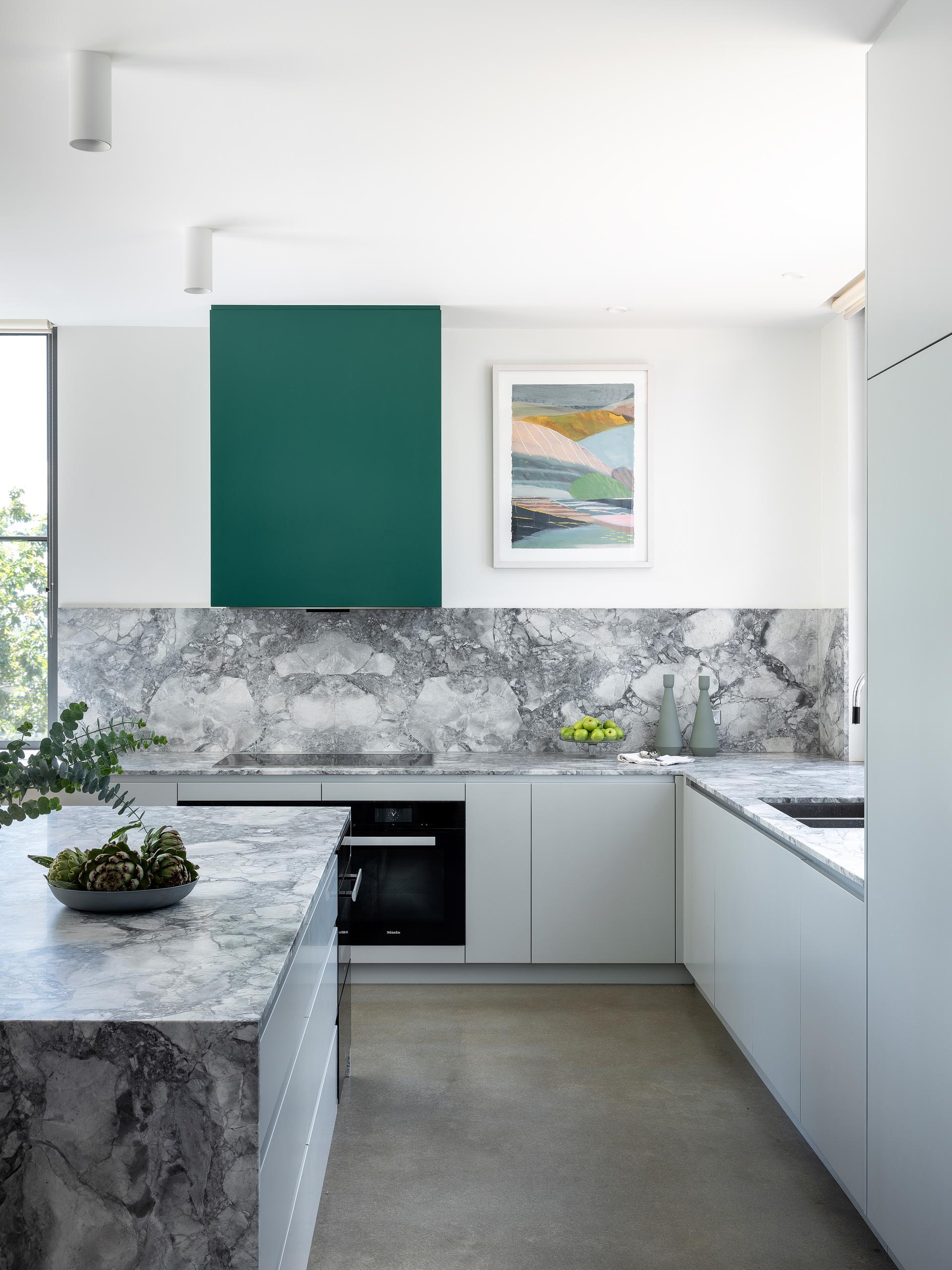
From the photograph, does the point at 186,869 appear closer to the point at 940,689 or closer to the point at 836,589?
the point at 940,689

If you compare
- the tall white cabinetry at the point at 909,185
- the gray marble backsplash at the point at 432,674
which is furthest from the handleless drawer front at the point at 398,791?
the tall white cabinetry at the point at 909,185

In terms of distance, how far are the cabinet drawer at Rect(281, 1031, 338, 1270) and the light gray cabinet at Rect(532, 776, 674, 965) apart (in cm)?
143

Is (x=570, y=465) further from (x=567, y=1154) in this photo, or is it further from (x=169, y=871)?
(x=169, y=871)

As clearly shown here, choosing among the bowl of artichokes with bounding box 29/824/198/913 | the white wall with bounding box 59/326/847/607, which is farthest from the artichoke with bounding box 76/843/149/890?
the white wall with bounding box 59/326/847/607

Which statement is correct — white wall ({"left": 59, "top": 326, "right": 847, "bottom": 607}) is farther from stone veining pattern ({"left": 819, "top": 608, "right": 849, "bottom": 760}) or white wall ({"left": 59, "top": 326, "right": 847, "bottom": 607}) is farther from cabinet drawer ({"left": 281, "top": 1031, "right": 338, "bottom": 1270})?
cabinet drawer ({"left": 281, "top": 1031, "right": 338, "bottom": 1270})

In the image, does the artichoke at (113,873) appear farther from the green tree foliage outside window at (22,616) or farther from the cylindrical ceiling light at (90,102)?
the green tree foliage outside window at (22,616)

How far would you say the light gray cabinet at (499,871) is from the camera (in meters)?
4.01

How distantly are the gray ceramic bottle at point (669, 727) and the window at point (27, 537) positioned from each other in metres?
2.61

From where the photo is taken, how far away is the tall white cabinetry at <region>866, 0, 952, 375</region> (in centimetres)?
185

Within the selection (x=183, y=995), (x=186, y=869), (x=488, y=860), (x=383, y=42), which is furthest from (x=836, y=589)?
(x=183, y=995)

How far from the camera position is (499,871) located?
13.2ft

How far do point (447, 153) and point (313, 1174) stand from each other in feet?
8.02

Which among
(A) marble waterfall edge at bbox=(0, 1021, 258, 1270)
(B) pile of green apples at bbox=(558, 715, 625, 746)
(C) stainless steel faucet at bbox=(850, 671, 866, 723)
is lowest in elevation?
(A) marble waterfall edge at bbox=(0, 1021, 258, 1270)

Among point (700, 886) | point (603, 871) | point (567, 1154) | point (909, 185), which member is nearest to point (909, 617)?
point (909, 185)
